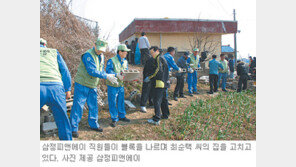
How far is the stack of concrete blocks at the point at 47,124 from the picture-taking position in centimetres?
367

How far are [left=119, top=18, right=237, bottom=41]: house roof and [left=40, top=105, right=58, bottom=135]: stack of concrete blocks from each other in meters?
10.0

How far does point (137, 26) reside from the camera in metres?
13.1

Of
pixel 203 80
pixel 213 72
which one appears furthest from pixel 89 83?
pixel 203 80

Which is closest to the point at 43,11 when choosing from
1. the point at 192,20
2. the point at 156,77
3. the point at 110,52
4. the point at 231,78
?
the point at 110,52

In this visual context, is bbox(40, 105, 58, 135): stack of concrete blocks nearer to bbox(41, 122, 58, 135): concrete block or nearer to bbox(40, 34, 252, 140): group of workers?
bbox(41, 122, 58, 135): concrete block

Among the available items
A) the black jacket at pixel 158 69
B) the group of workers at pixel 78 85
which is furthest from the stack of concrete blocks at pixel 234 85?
the group of workers at pixel 78 85

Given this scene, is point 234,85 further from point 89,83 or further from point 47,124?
point 47,124

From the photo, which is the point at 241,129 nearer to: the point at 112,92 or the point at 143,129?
the point at 143,129

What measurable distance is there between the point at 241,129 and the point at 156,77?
8.31 feet

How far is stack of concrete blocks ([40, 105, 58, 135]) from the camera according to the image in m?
3.67

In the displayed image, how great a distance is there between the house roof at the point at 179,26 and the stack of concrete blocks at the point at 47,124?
10.0m

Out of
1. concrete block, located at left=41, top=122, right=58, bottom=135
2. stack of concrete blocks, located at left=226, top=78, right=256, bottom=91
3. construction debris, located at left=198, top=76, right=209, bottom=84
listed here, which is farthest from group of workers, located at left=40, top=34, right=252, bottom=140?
stack of concrete blocks, located at left=226, top=78, right=256, bottom=91

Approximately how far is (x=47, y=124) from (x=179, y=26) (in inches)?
495

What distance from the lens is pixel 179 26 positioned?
14.2 meters
